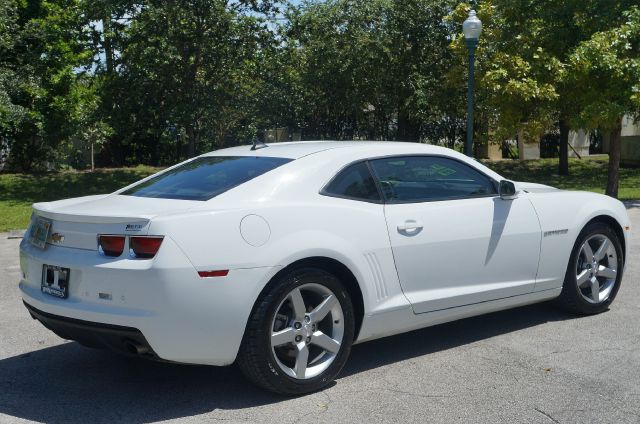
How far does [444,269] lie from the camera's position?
18.2 ft

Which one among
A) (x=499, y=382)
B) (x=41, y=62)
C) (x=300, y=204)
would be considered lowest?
(x=499, y=382)

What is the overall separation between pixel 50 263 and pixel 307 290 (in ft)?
5.18

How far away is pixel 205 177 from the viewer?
5.44 m

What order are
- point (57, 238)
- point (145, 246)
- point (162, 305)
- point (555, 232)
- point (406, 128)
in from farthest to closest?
point (406, 128)
point (555, 232)
point (57, 238)
point (145, 246)
point (162, 305)

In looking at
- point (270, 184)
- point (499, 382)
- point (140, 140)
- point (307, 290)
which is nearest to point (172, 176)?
point (270, 184)

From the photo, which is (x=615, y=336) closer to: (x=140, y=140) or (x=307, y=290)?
(x=307, y=290)

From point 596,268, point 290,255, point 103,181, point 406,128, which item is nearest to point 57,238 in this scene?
point 290,255

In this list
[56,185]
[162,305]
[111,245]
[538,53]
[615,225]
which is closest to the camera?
[162,305]

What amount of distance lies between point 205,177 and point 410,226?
56.9 inches

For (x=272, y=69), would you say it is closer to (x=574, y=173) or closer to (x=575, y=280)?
(x=574, y=173)

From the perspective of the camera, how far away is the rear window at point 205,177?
16.9 ft

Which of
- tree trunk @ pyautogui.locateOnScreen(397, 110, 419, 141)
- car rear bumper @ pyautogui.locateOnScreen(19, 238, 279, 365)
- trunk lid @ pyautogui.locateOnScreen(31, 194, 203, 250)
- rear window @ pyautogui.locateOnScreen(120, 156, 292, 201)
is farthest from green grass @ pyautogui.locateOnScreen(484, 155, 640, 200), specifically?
car rear bumper @ pyautogui.locateOnScreen(19, 238, 279, 365)

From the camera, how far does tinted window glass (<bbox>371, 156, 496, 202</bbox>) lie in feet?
18.3

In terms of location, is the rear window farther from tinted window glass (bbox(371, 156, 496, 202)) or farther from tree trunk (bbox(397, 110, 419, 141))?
tree trunk (bbox(397, 110, 419, 141))
